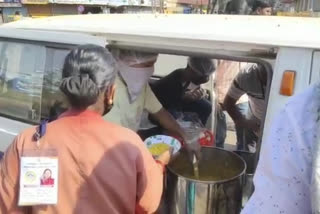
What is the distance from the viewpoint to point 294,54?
166 centimetres

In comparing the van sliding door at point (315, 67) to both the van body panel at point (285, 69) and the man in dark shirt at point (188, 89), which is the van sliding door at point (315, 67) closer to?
the van body panel at point (285, 69)

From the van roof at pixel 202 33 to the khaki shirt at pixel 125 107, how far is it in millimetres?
349

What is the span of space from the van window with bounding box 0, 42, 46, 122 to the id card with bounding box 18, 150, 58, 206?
0.86 m

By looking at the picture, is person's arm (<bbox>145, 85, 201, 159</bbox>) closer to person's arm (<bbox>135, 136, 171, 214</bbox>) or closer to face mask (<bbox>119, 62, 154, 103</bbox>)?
face mask (<bbox>119, 62, 154, 103</bbox>)

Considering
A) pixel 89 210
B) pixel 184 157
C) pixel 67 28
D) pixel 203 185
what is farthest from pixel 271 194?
pixel 67 28

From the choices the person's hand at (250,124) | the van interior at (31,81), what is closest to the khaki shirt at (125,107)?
the van interior at (31,81)

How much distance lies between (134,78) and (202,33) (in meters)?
0.72

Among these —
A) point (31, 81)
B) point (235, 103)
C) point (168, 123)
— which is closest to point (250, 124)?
point (235, 103)

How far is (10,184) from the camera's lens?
173cm

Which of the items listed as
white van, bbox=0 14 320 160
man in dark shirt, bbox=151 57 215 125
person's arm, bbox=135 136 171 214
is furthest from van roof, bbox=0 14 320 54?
man in dark shirt, bbox=151 57 215 125

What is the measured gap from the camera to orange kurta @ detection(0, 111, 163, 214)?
5.50ft

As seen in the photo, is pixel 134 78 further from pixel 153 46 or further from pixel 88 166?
pixel 88 166

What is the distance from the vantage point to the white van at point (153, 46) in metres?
1.67

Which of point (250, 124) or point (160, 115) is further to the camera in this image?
point (250, 124)
